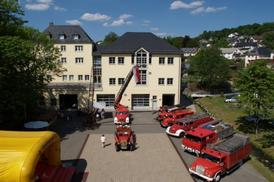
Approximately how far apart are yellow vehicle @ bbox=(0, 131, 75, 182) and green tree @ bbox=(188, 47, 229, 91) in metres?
47.5

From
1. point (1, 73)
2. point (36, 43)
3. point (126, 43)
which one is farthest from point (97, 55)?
point (1, 73)

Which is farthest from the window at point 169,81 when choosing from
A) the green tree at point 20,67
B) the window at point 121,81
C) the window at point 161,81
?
the green tree at point 20,67

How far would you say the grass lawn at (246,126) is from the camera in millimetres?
25727

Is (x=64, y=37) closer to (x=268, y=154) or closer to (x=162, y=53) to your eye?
(x=162, y=53)

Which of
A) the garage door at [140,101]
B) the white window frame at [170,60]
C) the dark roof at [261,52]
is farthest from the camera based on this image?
the dark roof at [261,52]

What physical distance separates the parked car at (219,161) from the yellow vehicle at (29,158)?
9039 millimetres

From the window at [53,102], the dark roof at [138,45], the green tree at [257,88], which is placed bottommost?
the window at [53,102]

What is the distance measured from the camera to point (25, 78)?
29688 millimetres

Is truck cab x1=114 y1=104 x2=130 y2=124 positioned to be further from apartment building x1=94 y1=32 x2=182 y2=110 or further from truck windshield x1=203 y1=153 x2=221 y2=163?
truck windshield x1=203 y1=153 x2=221 y2=163

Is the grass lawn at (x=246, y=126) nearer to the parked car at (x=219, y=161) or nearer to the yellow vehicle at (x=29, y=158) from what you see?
the parked car at (x=219, y=161)

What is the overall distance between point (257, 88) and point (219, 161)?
42.7 ft

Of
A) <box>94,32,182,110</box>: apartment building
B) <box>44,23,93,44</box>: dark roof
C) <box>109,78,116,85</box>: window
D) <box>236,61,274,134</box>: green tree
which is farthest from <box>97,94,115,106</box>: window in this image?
<box>236,61,274,134</box>: green tree

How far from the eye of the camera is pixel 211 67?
6181 cm

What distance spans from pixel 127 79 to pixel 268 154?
2382 cm
